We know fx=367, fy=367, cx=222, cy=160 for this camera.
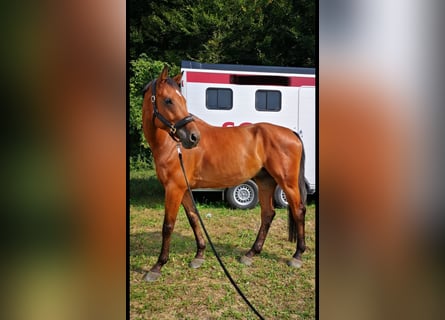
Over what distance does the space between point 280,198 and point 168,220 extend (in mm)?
619

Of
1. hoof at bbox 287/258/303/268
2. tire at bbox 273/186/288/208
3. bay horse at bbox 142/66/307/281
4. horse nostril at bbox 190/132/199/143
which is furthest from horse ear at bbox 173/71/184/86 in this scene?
hoof at bbox 287/258/303/268

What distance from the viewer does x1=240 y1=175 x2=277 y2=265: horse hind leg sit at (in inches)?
78.0

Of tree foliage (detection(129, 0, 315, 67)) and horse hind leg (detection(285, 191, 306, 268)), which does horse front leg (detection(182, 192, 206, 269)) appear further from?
tree foliage (detection(129, 0, 315, 67))

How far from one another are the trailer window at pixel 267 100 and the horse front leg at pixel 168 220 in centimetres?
62

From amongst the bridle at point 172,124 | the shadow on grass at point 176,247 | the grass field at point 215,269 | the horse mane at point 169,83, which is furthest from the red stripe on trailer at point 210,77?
the shadow on grass at point 176,247

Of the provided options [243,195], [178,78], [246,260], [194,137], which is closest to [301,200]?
[243,195]

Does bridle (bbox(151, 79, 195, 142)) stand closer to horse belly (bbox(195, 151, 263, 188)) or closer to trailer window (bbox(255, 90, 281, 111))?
horse belly (bbox(195, 151, 263, 188))

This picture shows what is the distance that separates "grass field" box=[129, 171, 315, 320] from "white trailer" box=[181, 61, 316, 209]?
0.57 ft

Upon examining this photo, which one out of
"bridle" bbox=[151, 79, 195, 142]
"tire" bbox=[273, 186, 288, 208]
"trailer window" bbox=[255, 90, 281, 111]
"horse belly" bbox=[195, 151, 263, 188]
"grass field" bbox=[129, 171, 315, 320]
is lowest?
"grass field" bbox=[129, 171, 315, 320]

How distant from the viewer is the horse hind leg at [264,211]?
78.0 inches

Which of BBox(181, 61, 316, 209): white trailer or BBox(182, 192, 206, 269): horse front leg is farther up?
BBox(181, 61, 316, 209): white trailer

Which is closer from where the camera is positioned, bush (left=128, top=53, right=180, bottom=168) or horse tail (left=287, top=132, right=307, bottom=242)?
bush (left=128, top=53, right=180, bottom=168)
